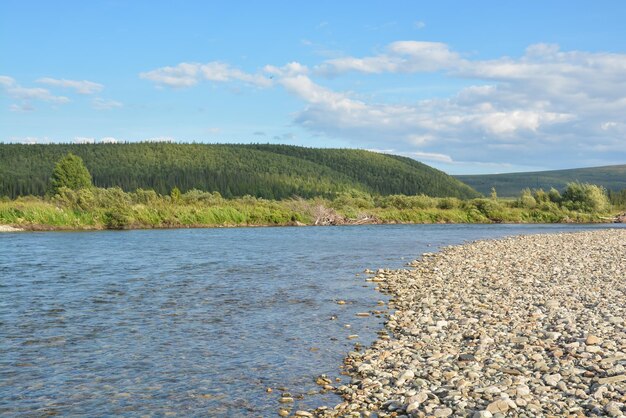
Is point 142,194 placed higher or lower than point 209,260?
higher

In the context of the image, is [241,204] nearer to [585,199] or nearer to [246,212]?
[246,212]

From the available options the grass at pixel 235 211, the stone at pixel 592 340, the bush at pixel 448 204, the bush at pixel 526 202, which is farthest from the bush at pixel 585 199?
the stone at pixel 592 340

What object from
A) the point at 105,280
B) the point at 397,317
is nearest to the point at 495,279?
the point at 397,317

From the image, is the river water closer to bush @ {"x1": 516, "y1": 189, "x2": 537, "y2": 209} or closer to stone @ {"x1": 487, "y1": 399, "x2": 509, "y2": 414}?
stone @ {"x1": 487, "y1": 399, "x2": 509, "y2": 414}

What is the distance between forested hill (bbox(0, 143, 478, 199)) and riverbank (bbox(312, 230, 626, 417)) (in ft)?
348

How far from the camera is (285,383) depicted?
32.3ft

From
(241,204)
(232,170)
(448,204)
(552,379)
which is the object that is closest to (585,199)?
(448,204)

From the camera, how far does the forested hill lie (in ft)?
426

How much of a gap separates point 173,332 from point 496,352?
722 cm

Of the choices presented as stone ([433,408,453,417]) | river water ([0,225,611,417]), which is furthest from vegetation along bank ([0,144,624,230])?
stone ([433,408,453,417])

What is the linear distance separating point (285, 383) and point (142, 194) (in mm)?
57216

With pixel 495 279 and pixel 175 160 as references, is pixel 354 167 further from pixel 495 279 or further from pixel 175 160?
pixel 495 279

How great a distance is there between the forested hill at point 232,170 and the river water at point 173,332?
95244mm

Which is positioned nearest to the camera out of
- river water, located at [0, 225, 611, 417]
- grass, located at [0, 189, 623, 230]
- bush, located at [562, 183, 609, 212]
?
river water, located at [0, 225, 611, 417]
